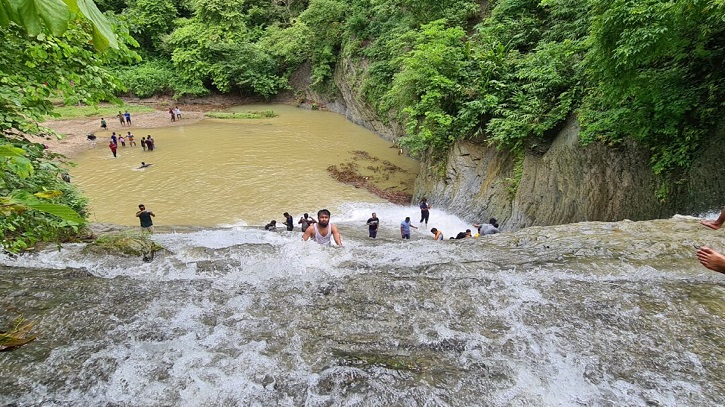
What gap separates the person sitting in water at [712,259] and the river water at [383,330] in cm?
88

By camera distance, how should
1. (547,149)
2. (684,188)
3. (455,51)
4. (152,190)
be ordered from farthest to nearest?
(152,190), (455,51), (547,149), (684,188)

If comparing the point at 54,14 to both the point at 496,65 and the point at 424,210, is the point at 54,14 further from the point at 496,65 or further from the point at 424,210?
the point at 496,65

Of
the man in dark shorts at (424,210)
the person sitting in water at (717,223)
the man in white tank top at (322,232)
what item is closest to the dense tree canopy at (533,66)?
the person sitting in water at (717,223)

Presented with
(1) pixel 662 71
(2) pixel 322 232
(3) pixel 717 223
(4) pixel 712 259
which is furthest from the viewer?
(1) pixel 662 71

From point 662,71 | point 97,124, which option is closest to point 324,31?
point 97,124

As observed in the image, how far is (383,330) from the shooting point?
4.21 meters

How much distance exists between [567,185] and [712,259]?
6.78 metres

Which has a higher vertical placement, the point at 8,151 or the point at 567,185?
the point at 8,151

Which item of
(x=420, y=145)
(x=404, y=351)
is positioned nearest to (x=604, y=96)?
(x=404, y=351)

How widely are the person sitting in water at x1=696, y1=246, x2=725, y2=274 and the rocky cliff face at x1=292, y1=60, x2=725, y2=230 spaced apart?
411 centimetres

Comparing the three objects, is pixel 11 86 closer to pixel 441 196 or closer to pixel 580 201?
pixel 580 201

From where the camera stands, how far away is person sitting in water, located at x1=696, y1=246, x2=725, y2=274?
10.7 feet

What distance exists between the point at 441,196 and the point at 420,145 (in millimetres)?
2283

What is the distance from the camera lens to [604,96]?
8031 millimetres
